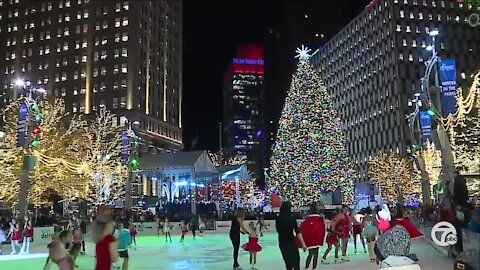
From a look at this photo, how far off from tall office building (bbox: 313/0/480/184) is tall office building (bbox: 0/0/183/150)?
4243 centimetres

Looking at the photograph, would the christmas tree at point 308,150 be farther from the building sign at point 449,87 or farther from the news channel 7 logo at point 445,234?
the news channel 7 logo at point 445,234

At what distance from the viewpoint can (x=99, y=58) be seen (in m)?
104

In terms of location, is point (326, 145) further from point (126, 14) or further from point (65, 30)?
point (65, 30)

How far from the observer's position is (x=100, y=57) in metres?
104

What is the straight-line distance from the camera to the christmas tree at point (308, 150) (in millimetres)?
36781

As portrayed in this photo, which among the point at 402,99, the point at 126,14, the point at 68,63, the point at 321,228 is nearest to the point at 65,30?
the point at 68,63

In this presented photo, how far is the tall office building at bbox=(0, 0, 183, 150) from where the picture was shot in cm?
10144

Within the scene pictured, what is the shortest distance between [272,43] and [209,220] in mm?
138746

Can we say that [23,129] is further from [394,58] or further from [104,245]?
[394,58]

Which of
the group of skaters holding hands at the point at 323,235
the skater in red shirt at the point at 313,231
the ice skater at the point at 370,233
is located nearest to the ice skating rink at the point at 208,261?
the ice skater at the point at 370,233

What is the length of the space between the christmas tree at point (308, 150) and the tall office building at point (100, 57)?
6276 centimetres

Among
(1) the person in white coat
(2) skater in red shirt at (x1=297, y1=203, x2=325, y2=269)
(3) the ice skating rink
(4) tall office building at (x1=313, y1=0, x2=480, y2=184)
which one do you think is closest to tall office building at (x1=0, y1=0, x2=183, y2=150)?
(4) tall office building at (x1=313, y1=0, x2=480, y2=184)

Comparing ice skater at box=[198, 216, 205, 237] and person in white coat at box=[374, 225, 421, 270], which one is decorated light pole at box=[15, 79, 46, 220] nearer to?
ice skater at box=[198, 216, 205, 237]

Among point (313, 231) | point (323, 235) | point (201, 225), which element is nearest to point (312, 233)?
point (313, 231)
